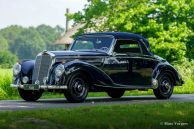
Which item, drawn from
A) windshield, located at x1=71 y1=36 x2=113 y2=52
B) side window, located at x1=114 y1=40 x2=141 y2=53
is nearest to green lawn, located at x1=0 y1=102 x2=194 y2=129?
windshield, located at x1=71 y1=36 x2=113 y2=52

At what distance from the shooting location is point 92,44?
56.3 ft

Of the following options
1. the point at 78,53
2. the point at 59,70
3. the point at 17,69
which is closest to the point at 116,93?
the point at 78,53

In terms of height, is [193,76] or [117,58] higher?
[117,58]

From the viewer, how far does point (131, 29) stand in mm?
44000

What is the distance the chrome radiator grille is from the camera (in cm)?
1559

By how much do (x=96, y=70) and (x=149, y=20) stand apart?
29.2 meters

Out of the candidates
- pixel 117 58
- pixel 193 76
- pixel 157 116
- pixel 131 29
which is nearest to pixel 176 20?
pixel 131 29

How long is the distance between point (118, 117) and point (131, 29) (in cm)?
3328

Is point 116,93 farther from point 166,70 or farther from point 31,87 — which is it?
point 31,87

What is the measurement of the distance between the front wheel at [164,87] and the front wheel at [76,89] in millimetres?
3075

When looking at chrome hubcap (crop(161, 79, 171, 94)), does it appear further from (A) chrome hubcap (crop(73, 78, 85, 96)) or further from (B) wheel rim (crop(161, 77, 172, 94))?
(A) chrome hubcap (crop(73, 78, 85, 96))

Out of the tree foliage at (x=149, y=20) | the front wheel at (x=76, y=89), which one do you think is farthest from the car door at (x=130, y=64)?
the tree foliage at (x=149, y=20)

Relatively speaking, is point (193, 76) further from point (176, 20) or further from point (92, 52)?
point (92, 52)

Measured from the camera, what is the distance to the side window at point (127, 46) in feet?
55.9
